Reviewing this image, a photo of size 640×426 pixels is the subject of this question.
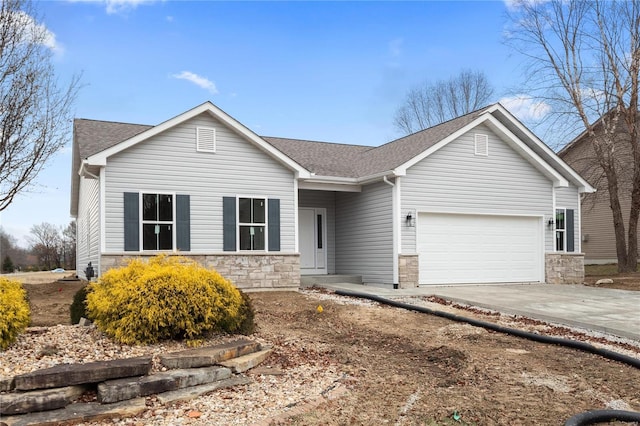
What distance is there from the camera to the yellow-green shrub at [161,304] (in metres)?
5.70

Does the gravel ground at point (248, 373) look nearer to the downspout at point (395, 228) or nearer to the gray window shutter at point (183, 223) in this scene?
the gray window shutter at point (183, 223)

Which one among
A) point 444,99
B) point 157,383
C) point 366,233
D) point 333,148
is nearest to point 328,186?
point 366,233

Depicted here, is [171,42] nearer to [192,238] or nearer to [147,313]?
[192,238]

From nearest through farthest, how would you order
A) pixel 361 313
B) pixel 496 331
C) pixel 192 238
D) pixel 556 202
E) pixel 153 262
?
pixel 153 262 < pixel 496 331 < pixel 361 313 < pixel 192 238 < pixel 556 202

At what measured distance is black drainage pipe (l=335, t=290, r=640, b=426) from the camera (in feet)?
13.6

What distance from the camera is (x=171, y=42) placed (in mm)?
12672

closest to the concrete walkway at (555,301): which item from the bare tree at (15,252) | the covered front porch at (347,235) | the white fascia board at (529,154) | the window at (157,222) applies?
the covered front porch at (347,235)

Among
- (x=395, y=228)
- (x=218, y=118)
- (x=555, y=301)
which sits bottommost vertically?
(x=555, y=301)

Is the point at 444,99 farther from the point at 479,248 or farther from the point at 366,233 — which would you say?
the point at 366,233

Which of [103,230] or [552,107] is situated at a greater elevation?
[552,107]

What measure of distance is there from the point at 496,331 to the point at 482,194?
7608 millimetres

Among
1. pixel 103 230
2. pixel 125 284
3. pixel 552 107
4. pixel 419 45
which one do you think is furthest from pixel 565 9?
pixel 125 284

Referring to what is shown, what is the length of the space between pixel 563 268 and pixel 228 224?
10397 millimetres

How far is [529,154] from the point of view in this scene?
1523 cm
